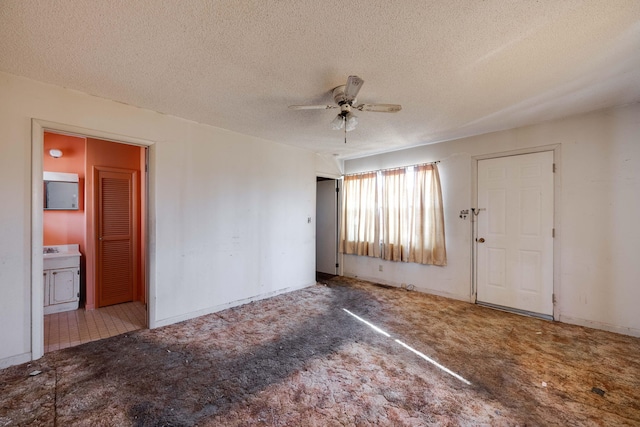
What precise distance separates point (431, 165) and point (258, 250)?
311 centimetres

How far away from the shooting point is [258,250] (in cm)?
411

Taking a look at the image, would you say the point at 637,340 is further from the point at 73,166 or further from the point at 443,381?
the point at 73,166

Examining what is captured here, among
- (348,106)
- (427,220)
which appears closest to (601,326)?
(427,220)

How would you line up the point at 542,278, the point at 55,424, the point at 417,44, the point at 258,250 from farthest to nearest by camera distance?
the point at 258,250 < the point at 542,278 < the point at 417,44 < the point at 55,424

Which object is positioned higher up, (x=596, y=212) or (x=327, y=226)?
(x=596, y=212)

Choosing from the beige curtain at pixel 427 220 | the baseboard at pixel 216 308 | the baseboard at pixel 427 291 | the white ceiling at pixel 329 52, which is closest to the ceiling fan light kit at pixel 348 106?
the white ceiling at pixel 329 52

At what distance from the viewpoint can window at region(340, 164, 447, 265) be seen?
169 inches

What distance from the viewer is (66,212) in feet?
12.6

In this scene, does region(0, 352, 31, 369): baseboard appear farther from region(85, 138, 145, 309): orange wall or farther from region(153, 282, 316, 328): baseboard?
region(85, 138, 145, 309): orange wall

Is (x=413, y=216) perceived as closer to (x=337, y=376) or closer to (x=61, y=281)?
(x=337, y=376)

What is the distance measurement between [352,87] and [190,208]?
96.5 inches

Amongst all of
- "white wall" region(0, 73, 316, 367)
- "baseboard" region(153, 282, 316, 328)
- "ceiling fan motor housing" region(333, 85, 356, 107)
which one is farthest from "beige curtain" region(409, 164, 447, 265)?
"ceiling fan motor housing" region(333, 85, 356, 107)

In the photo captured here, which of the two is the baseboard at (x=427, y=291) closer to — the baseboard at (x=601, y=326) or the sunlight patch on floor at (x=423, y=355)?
the baseboard at (x=601, y=326)

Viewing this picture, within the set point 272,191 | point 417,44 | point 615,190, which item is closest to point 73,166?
point 272,191
